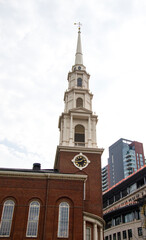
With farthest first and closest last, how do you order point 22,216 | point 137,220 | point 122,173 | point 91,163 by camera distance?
point 122,173 < point 137,220 < point 91,163 < point 22,216

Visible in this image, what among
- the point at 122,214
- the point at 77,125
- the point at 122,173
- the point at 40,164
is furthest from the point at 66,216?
the point at 122,173

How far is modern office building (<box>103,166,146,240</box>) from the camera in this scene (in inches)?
2067

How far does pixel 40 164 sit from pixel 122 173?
340ft

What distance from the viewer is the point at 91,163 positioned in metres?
38.9

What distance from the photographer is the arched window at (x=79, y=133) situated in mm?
43156

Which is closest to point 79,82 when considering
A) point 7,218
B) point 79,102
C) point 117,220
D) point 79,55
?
point 79,102

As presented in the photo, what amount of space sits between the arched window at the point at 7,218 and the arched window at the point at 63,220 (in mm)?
5618

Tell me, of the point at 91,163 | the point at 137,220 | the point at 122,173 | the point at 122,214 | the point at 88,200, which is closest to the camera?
the point at 88,200

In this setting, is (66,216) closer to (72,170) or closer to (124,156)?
(72,170)

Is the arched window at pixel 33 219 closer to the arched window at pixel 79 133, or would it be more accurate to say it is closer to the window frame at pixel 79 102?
the arched window at pixel 79 133

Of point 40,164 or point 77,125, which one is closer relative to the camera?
point 40,164

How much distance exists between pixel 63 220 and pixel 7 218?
6.42 meters

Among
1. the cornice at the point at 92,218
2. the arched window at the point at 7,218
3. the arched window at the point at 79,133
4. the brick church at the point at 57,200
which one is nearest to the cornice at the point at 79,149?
the brick church at the point at 57,200

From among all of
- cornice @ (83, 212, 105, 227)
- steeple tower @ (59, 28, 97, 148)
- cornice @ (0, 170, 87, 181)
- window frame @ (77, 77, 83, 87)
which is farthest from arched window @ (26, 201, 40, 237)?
window frame @ (77, 77, 83, 87)
